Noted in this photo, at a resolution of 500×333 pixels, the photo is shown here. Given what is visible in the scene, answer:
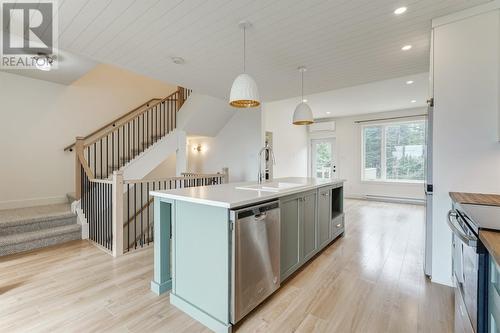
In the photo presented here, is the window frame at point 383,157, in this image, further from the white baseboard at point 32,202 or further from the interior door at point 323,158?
the white baseboard at point 32,202

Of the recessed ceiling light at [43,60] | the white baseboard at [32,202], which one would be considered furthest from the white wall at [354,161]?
the white baseboard at [32,202]

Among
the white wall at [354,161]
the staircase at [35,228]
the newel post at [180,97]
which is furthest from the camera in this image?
the white wall at [354,161]

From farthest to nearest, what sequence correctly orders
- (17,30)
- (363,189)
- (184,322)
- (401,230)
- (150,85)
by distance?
(363,189) < (150,85) < (401,230) < (17,30) < (184,322)

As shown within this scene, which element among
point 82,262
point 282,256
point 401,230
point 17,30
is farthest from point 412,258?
point 17,30

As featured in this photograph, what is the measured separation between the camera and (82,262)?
109 inches

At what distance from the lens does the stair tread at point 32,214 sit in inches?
128

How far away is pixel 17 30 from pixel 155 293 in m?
3.26

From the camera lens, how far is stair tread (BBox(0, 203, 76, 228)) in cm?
324

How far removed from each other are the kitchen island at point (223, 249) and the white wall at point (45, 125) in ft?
12.6

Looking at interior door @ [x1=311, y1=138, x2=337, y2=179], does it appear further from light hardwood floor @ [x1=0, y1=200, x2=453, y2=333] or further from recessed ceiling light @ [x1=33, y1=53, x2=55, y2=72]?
recessed ceiling light @ [x1=33, y1=53, x2=55, y2=72]

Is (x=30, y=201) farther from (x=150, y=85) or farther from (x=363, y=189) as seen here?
(x=363, y=189)

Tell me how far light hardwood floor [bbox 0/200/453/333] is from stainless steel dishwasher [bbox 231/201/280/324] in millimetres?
173

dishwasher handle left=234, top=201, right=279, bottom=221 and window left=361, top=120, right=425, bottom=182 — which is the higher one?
window left=361, top=120, right=425, bottom=182

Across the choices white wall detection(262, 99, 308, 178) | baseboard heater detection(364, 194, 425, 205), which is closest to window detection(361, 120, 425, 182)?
baseboard heater detection(364, 194, 425, 205)
